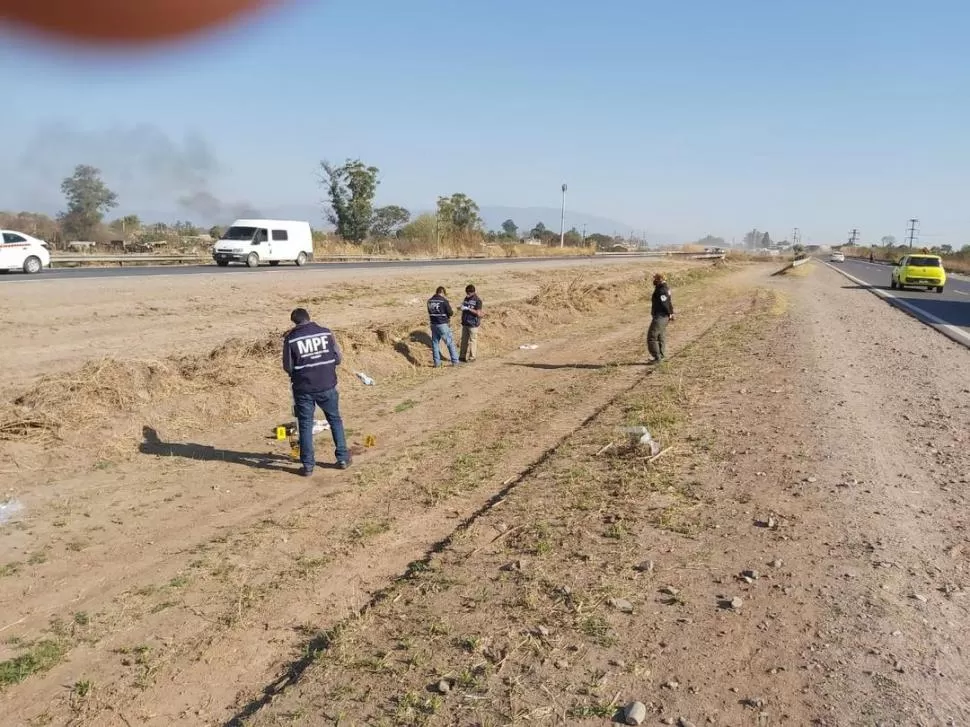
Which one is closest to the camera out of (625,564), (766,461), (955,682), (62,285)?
(955,682)

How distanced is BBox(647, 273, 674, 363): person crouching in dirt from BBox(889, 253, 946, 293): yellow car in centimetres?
2581

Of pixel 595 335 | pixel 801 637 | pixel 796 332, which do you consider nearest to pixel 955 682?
pixel 801 637

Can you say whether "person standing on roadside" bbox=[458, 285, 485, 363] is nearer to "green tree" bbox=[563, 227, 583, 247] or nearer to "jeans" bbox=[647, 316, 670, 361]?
"jeans" bbox=[647, 316, 670, 361]

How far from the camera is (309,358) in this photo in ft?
26.2

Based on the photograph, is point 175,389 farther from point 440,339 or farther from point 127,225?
point 127,225

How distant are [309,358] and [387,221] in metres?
79.6

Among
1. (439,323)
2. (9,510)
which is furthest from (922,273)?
(9,510)

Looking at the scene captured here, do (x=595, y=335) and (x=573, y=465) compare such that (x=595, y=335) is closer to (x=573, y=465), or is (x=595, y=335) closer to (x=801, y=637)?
(x=573, y=465)

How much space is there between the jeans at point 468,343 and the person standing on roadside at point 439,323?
31 cm

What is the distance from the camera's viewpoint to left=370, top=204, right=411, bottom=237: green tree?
264ft

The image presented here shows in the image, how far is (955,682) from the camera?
3721 mm

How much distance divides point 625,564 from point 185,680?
9.52 ft

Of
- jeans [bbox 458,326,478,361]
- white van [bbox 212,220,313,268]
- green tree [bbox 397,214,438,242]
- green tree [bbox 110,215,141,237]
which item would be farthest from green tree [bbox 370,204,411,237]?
jeans [bbox 458,326,478,361]

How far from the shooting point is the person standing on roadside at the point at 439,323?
1505 cm
